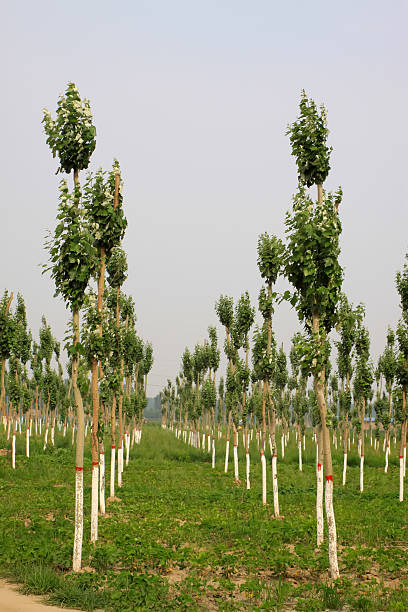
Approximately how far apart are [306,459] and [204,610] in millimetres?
32195

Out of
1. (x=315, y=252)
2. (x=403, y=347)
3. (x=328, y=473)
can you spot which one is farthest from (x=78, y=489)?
(x=403, y=347)

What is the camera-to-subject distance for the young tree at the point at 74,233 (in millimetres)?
12141

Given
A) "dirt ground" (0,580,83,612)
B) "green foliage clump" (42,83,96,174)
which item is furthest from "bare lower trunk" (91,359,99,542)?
"green foliage clump" (42,83,96,174)

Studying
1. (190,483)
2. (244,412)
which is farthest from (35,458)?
(244,412)

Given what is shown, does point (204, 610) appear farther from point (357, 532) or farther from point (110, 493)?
point (110, 493)

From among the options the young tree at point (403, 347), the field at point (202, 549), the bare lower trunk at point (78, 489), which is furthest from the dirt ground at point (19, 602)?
the young tree at point (403, 347)

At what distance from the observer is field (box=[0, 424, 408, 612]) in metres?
10.3

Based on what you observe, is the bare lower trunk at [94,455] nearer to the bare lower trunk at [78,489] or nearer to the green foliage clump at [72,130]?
the bare lower trunk at [78,489]

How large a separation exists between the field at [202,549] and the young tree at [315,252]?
204 cm

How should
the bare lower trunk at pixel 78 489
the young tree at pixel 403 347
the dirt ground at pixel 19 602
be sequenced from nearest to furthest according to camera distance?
the dirt ground at pixel 19 602 < the bare lower trunk at pixel 78 489 < the young tree at pixel 403 347

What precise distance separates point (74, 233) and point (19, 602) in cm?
794

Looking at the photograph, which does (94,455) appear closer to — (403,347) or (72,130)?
(72,130)

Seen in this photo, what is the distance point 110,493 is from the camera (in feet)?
73.3

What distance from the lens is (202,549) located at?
14172 mm
